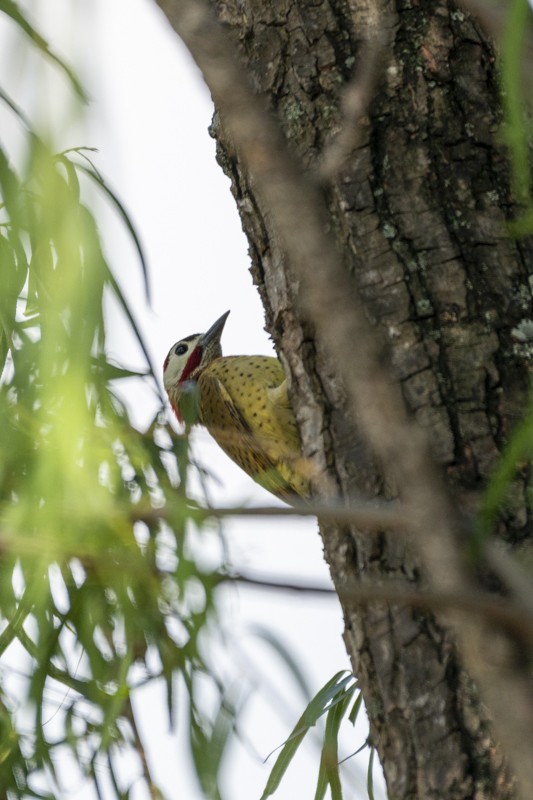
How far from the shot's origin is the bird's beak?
13.7ft

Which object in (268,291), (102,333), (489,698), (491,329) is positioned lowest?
(489,698)

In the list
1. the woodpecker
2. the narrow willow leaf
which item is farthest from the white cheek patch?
the narrow willow leaf

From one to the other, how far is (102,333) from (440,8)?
Answer: 839 millimetres

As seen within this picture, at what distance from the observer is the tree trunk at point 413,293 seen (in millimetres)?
1466

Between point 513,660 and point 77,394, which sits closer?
point 513,660

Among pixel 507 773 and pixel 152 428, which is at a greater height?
pixel 152 428

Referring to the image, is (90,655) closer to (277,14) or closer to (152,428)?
(152,428)

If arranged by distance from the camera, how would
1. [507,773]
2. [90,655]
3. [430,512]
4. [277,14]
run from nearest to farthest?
[430,512], [507,773], [90,655], [277,14]

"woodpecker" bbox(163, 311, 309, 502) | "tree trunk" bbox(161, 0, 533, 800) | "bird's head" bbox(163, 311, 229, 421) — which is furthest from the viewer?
"bird's head" bbox(163, 311, 229, 421)

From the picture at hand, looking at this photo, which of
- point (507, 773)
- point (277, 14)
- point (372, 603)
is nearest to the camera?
point (507, 773)

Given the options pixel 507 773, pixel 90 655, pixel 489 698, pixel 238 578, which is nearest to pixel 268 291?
pixel 90 655

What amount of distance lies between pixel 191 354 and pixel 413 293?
267cm

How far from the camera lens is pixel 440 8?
1.70 meters

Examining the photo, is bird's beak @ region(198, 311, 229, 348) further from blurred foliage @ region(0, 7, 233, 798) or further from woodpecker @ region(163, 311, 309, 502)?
blurred foliage @ region(0, 7, 233, 798)
